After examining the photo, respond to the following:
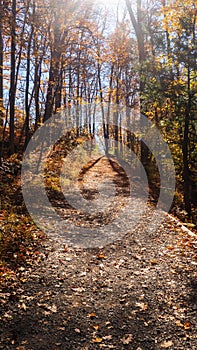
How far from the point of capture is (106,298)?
5004 mm

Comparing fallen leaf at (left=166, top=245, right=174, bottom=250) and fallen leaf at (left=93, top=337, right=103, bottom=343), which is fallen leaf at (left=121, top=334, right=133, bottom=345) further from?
fallen leaf at (left=166, top=245, right=174, bottom=250)

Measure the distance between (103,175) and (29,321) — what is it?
14814 millimetres

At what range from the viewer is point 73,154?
2047 cm

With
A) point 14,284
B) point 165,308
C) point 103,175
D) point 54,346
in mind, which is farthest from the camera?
point 103,175

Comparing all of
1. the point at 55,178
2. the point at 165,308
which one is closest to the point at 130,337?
the point at 165,308

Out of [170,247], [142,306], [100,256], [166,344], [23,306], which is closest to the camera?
[166,344]

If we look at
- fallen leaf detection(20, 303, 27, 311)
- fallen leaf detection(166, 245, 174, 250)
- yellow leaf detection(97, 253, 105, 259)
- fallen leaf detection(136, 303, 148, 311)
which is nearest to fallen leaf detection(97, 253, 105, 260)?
yellow leaf detection(97, 253, 105, 259)

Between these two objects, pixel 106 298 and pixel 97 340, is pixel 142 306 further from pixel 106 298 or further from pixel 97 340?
pixel 97 340

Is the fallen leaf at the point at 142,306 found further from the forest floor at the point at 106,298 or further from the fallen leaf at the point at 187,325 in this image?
the fallen leaf at the point at 187,325

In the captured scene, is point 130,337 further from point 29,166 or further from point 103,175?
point 103,175

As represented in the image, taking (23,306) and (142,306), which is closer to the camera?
(23,306)

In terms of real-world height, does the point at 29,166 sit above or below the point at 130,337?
above

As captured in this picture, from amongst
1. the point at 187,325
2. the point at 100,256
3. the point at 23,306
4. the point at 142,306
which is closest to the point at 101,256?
the point at 100,256

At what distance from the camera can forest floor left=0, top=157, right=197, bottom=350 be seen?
395cm
